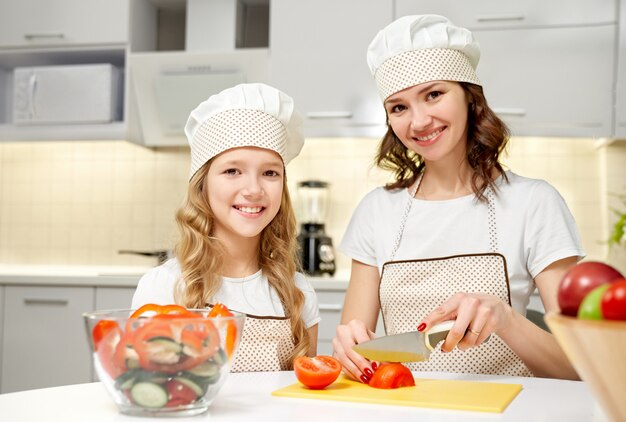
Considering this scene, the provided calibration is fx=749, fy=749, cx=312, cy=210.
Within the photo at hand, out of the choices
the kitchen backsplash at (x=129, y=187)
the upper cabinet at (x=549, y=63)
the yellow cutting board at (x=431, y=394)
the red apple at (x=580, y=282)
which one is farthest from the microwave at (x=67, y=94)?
the red apple at (x=580, y=282)

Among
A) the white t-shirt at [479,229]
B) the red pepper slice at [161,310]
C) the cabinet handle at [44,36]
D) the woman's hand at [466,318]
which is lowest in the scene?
the woman's hand at [466,318]

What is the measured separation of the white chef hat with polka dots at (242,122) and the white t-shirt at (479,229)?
257mm

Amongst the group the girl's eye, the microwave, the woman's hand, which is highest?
the microwave

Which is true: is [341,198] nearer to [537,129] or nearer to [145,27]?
[537,129]

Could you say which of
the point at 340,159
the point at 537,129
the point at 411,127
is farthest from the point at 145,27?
the point at 411,127

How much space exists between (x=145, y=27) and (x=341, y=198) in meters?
1.19

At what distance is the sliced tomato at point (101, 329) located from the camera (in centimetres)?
85

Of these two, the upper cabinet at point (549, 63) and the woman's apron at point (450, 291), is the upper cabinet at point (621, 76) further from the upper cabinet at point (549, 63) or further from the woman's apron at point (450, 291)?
the woman's apron at point (450, 291)

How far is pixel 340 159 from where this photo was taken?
3352mm

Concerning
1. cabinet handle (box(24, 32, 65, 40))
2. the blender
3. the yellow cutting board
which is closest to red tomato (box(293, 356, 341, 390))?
the yellow cutting board

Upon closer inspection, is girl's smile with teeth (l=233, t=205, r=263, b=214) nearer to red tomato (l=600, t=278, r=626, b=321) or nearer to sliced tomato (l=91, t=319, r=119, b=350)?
sliced tomato (l=91, t=319, r=119, b=350)

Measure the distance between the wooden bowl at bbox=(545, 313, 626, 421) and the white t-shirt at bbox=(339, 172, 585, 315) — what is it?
2.96ft

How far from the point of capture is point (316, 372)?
1095 millimetres

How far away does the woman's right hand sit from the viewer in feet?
3.86
